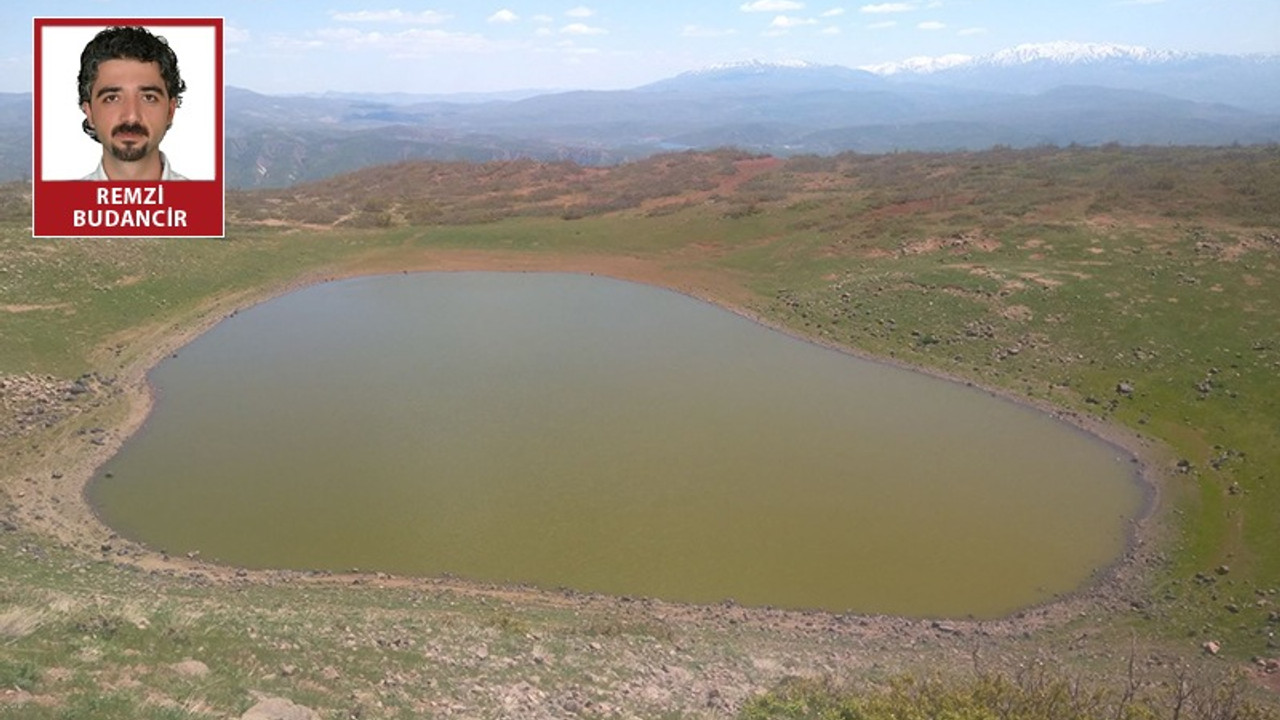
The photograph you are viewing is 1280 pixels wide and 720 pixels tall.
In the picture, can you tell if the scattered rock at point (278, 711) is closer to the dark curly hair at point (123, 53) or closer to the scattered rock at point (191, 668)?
the scattered rock at point (191, 668)

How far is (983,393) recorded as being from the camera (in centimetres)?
2506

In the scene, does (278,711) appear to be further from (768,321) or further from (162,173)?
(768,321)

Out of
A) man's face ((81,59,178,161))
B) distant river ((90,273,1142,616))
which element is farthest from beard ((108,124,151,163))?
distant river ((90,273,1142,616))

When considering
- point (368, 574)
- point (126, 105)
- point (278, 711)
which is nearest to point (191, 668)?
point (278, 711)

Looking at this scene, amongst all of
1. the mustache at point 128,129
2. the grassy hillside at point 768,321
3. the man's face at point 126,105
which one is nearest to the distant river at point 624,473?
the grassy hillside at point 768,321

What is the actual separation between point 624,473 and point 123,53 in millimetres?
13330

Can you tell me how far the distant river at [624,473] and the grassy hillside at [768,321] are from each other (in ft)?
3.32

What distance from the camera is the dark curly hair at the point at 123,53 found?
1178 cm

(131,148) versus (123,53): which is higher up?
(123,53)

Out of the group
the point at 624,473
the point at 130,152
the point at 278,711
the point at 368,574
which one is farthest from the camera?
the point at 624,473

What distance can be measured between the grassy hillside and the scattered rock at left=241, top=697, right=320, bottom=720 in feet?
0.68

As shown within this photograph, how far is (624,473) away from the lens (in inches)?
762

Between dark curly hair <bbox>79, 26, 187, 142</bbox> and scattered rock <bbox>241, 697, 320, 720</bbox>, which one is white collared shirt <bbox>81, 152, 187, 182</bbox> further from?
scattered rock <bbox>241, 697, 320, 720</bbox>

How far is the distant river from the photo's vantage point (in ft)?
52.8
